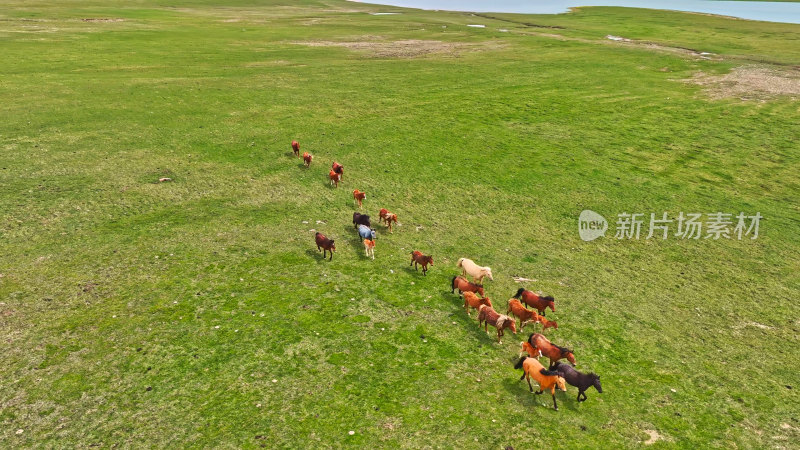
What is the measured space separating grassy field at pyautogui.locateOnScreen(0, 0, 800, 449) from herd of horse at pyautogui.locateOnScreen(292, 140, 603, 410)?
1.41 feet

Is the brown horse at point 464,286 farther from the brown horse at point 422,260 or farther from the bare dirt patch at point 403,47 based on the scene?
the bare dirt patch at point 403,47

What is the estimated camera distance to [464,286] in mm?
12977

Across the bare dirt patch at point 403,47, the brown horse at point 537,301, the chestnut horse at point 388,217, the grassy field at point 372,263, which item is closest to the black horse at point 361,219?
the grassy field at point 372,263

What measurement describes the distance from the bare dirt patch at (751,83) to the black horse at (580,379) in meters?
34.7

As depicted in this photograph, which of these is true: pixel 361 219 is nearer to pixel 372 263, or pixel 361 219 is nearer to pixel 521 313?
pixel 372 263

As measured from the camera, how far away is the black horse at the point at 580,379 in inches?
379

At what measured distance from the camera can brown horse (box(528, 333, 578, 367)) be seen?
10.4 m

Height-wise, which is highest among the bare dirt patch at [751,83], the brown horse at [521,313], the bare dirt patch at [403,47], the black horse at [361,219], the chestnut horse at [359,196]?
the bare dirt patch at [403,47]

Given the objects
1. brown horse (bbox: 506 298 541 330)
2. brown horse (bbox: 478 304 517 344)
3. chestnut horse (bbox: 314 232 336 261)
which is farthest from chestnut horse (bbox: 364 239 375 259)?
brown horse (bbox: 506 298 541 330)

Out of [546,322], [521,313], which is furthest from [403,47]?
[546,322]

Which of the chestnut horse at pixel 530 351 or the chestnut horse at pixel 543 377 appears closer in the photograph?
the chestnut horse at pixel 543 377

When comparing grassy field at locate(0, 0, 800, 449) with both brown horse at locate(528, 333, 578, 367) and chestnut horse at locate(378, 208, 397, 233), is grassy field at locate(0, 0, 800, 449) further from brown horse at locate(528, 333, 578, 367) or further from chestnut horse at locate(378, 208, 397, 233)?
brown horse at locate(528, 333, 578, 367)

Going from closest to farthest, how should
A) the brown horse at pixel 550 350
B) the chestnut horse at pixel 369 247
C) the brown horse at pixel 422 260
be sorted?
1. the brown horse at pixel 550 350
2. the brown horse at pixel 422 260
3. the chestnut horse at pixel 369 247

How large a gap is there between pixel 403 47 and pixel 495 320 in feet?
161
